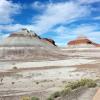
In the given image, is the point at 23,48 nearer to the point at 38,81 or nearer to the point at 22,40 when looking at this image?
the point at 22,40

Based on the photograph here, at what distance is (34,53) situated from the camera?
408 feet

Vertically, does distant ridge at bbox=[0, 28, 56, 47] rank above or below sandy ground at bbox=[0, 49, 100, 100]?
above

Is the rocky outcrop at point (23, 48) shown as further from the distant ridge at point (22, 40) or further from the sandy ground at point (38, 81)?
the sandy ground at point (38, 81)

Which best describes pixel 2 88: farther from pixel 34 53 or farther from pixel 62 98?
pixel 34 53

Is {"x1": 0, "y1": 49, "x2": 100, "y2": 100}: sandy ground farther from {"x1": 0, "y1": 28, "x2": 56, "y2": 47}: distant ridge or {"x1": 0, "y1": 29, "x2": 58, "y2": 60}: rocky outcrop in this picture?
{"x1": 0, "y1": 28, "x2": 56, "y2": 47}: distant ridge

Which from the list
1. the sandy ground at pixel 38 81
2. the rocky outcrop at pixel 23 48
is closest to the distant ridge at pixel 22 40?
the rocky outcrop at pixel 23 48

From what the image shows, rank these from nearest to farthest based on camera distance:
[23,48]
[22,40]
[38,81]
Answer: [38,81]
[23,48]
[22,40]

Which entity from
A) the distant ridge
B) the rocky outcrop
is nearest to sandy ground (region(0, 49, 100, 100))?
the rocky outcrop

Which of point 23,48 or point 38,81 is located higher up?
point 23,48

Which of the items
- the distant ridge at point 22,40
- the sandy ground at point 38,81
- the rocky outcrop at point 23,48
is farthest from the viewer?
the distant ridge at point 22,40

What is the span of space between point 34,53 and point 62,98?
107 metres

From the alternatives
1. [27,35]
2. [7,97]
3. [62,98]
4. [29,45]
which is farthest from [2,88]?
[27,35]

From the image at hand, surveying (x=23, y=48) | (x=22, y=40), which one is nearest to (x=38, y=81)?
(x=23, y=48)

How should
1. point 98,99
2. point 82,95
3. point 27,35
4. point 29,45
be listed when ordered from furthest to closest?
point 27,35 < point 29,45 < point 82,95 < point 98,99
